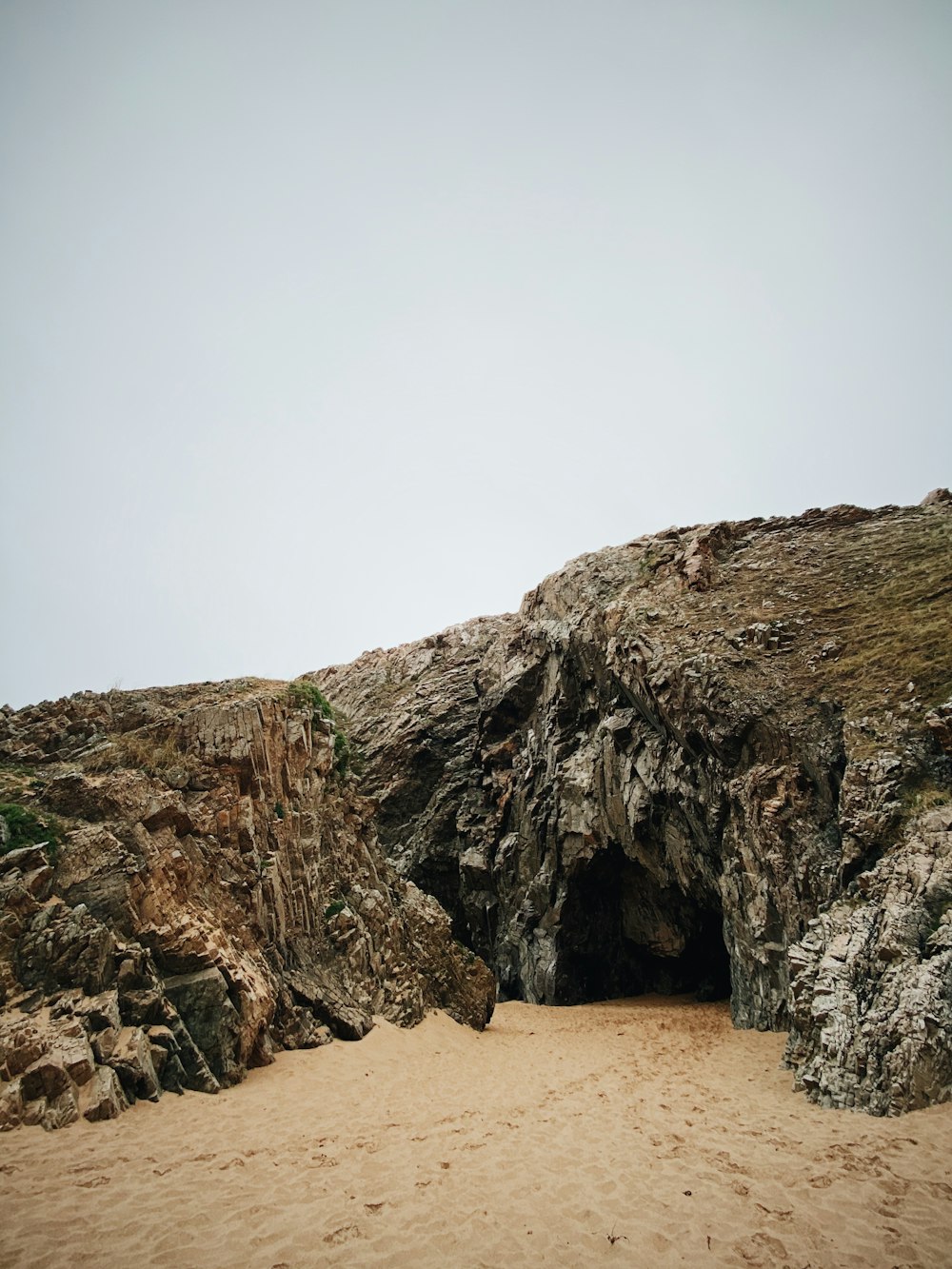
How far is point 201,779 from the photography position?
14.8 meters

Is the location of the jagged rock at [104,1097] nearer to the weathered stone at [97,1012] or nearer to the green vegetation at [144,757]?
the weathered stone at [97,1012]

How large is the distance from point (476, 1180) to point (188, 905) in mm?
7663

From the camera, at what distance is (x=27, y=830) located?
11.2 m

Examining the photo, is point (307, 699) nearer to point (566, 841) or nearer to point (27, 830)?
point (27, 830)

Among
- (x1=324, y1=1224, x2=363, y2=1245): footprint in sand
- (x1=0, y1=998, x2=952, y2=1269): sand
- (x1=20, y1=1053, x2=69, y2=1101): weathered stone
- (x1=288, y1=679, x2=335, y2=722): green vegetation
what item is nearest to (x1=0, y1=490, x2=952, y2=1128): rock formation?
(x1=20, y1=1053, x2=69, y2=1101): weathered stone

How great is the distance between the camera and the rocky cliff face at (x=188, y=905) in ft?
30.2

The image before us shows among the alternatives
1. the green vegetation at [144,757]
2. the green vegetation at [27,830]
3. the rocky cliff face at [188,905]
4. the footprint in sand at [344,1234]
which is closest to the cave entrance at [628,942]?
the rocky cliff face at [188,905]

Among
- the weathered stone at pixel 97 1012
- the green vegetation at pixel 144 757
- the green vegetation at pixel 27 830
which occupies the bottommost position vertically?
the weathered stone at pixel 97 1012

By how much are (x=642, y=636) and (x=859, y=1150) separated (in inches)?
655

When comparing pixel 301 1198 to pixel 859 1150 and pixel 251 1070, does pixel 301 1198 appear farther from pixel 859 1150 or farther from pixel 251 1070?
pixel 859 1150

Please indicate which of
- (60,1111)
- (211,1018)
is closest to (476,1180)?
(60,1111)

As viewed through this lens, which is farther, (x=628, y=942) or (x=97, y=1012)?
(x=628, y=942)

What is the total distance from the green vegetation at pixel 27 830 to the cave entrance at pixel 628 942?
66.0ft

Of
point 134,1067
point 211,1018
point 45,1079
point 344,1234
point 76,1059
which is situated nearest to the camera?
point 344,1234
